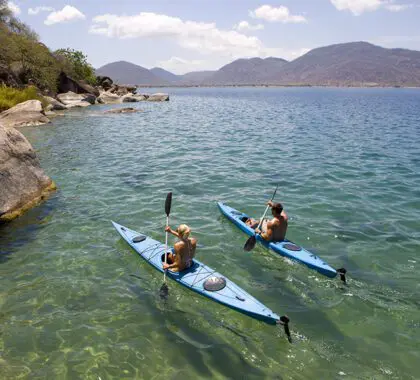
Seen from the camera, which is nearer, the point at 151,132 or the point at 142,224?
the point at 142,224

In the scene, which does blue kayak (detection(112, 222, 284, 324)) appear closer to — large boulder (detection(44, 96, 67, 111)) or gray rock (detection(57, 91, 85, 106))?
large boulder (detection(44, 96, 67, 111))

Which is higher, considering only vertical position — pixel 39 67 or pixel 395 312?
pixel 39 67

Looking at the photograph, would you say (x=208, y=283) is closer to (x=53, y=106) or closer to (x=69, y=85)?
(x=53, y=106)

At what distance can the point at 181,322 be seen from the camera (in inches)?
282

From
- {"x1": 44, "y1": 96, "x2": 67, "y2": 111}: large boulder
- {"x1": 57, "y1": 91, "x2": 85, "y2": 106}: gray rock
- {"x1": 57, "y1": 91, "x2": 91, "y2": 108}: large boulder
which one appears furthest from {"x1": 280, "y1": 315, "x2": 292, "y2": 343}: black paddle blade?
{"x1": 57, "y1": 91, "x2": 85, "y2": 106}: gray rock

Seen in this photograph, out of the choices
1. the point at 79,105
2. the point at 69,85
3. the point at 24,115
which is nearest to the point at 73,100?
the point at 79,105

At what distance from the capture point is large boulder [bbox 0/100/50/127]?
30.1m

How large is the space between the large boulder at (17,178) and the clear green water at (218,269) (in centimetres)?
53

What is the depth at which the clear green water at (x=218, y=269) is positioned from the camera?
6141 mm

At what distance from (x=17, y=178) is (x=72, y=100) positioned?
44.1 m

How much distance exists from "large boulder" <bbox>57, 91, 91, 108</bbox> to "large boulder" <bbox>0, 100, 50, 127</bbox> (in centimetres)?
1752

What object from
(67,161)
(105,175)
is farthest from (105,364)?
(67,161)

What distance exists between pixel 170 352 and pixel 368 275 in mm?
5471

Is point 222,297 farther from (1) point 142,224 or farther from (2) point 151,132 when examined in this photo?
(2) point 151,132
